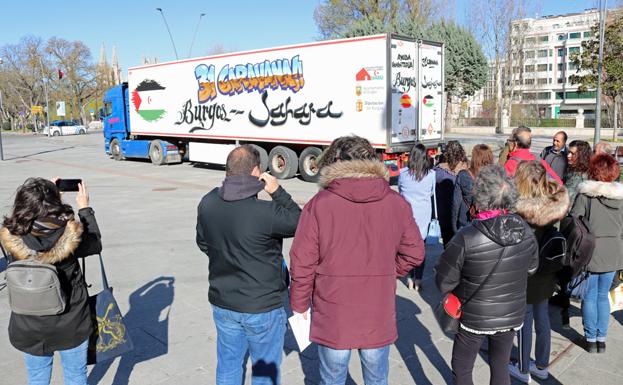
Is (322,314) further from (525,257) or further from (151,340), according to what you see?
(151,340)

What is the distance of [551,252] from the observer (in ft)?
11.8

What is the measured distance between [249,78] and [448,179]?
1134cm

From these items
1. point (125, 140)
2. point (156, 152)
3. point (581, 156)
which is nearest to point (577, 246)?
point (581, 156)

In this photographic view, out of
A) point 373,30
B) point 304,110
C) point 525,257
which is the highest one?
point 373,30

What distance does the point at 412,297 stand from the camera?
591 cm

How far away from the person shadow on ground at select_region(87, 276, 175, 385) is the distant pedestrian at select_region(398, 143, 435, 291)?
2.78m

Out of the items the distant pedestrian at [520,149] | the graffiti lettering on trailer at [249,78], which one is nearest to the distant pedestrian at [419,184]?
the distant pedestrian at [520,149]

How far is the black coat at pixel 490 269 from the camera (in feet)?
9.87

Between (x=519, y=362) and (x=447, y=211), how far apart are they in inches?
94.3

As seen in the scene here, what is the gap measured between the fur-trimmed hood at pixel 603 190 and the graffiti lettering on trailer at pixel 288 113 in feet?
33.4

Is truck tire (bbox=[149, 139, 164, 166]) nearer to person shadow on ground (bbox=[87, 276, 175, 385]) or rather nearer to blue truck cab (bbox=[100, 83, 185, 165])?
blue truck cab (bbox=[100, 83, 185, 165])

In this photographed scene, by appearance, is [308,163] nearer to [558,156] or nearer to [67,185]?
[558,156]

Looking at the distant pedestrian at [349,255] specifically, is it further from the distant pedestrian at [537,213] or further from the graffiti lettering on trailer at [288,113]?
the graffiti lettering on trailer at [288,113]

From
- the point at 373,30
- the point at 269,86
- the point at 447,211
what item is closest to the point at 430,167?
the point at 447,211
